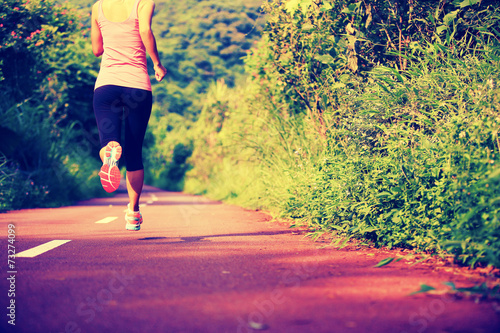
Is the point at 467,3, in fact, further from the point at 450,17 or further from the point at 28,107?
the point at 28,107

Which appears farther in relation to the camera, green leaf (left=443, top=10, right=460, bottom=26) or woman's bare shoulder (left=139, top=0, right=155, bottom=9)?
green leaf (left=443, top=10, right=460, bottom=26)

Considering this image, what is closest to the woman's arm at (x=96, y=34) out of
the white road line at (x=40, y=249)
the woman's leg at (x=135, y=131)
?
the woman's leg at (x=135, y=131)

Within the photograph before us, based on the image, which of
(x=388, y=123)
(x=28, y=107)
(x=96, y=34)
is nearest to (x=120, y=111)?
(x=96, y=34)

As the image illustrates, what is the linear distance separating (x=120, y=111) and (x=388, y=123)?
8.34 feet

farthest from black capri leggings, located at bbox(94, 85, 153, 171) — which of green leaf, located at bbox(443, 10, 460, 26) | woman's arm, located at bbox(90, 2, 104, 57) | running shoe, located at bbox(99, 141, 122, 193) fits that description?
green leaf, located at bbox(443, 10, 460, 26)

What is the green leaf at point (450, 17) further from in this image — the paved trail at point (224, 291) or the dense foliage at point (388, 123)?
the paved trail at point (224, 291)

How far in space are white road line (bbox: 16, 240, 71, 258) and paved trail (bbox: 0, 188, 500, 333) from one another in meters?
0.02

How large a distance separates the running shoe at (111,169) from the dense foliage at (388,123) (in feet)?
6.57

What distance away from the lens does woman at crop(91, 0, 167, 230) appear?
4852mm

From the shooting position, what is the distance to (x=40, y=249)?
4.57m

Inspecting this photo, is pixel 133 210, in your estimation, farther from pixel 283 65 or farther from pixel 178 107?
pixel 178 107

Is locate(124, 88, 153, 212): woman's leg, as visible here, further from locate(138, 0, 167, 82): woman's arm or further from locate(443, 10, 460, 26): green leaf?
locate(443, 10, 460, 26): green leaf

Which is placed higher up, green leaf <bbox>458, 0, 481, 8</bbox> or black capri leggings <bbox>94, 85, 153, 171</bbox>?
green leaf <bbox>458, 0, 481, 8</bbox>

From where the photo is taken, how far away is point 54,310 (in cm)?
255
